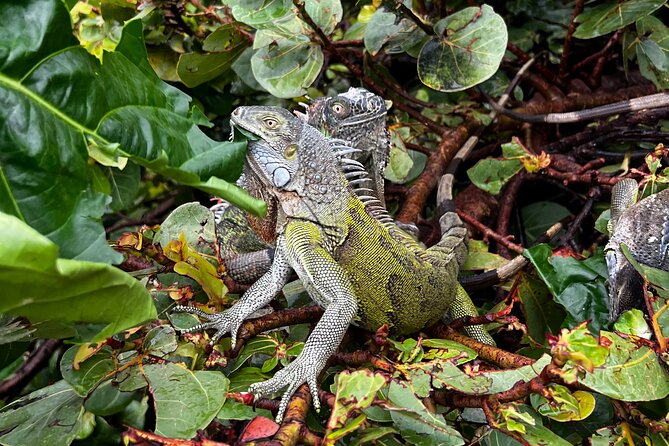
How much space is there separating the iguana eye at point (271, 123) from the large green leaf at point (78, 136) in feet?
2.30

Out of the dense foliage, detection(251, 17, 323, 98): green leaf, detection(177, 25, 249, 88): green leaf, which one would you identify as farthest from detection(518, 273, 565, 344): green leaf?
detection(177, 25, 249, 88): green leaf

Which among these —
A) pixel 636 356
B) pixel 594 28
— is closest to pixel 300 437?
pixel 636 356

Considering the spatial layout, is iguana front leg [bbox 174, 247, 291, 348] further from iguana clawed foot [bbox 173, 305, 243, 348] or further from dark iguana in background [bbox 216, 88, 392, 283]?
dark iguana in background [bbox 216, 88, 392, 283]

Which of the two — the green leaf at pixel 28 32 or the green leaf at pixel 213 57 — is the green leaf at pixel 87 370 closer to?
the green leaf at pixel 28 32

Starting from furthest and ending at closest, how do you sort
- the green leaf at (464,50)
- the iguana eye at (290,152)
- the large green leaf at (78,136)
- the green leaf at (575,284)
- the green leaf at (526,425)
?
the green leaf at (464,50), the iguana eye at (290,152), the green leaf at (575,284), the green leaf at (526,425), the large green leaf at (78,136)

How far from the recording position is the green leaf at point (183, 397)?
1.25 m

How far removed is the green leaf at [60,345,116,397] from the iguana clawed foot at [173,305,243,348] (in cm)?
22

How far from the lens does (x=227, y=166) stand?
1.21 metres

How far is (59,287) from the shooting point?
88 centimetres

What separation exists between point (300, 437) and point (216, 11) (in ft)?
6.10

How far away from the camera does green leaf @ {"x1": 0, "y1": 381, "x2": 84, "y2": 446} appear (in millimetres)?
1374

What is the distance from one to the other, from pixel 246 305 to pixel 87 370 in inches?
18.2

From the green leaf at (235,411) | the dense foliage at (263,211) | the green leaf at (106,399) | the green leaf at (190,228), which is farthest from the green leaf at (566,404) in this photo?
the green leaf at (190,228)

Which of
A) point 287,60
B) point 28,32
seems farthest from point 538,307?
point 28,32
